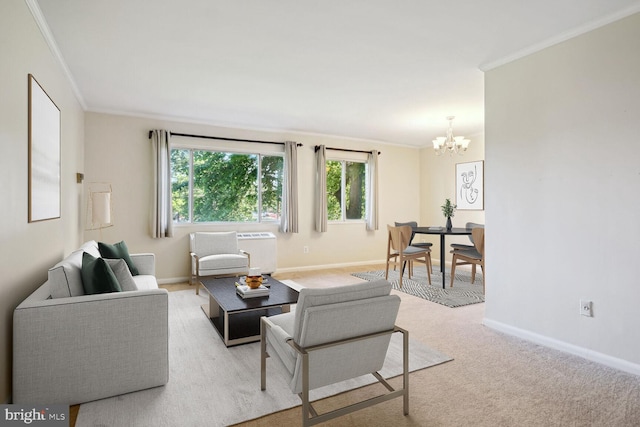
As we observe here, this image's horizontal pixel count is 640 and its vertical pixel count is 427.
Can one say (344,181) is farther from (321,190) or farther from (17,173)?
(17,173)

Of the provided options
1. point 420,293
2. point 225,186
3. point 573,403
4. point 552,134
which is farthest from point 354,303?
point 225,186

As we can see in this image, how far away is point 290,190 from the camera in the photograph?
6184 mm

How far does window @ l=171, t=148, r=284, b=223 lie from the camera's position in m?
5.62

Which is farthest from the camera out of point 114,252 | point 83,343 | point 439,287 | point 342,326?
point 439,287

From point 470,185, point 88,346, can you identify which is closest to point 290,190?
point 470,185

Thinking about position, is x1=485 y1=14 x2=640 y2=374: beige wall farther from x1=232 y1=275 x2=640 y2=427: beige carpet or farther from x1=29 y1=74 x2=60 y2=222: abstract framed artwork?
x1=29 y1=74 x2=60 y2=222: abstract framed artwork

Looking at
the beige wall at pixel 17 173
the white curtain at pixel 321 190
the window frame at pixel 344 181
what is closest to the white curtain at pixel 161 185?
the beige wall at pixel 17 173

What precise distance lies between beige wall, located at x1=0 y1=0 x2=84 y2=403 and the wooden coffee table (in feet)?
4.37

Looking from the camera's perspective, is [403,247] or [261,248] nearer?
[403,247]

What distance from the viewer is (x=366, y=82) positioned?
3.93 metres

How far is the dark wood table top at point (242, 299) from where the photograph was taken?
292 centimetres

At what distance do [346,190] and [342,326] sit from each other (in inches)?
215

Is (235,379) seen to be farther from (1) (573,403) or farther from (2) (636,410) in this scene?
(2) (636,410)

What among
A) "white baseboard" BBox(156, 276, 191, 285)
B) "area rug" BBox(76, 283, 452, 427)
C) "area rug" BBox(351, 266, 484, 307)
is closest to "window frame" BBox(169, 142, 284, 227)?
"white baseboard" BBox(156, 276, 191, 285)
